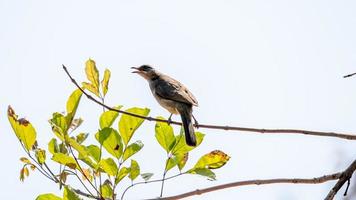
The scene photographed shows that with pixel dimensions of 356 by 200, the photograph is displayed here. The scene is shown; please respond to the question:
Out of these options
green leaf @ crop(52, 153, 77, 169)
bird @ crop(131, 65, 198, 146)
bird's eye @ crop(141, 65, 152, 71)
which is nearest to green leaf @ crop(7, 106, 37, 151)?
green leaf @ crop(52, 153, 77, 169)

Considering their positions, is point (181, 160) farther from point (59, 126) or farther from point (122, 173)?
point (59, 126)

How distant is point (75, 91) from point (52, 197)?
2.38ft

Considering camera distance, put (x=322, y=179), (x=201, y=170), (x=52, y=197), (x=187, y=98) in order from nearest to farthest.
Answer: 1. (x=322, y=179)
2. (x=52, y=197)
3. (x=201, y=170)
4. (x=187, y=98)

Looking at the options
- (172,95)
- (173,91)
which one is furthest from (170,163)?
(173,91)

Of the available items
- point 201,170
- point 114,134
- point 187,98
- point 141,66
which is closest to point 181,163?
point 201,170

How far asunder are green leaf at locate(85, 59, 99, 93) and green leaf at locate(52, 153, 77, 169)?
62 centimetres

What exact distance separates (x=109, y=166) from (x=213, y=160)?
74 cm

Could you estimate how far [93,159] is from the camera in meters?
4.21

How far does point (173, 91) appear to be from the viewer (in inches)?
300

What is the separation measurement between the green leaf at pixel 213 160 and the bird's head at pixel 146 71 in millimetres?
4253

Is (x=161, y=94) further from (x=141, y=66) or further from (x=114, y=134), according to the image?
(x=114, y=134)

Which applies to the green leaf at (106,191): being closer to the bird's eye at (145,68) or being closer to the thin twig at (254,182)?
the thin twig at (254,182)

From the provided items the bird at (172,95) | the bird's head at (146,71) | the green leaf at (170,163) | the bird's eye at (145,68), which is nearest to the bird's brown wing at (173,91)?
the bird at (172,95)

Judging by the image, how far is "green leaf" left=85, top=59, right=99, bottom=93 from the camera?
14.7 feet
